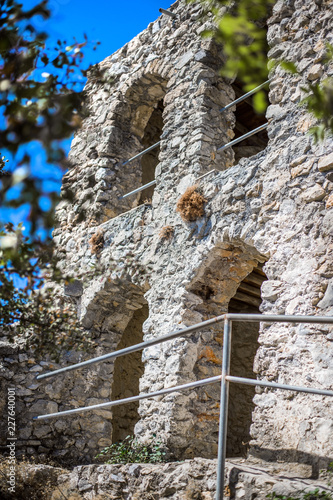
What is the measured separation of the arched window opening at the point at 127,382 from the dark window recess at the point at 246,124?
3.32 meters

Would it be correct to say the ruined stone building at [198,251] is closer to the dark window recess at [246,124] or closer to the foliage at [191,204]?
the foliage at [191,204]

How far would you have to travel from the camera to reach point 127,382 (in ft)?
26.9

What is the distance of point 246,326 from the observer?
7828mm

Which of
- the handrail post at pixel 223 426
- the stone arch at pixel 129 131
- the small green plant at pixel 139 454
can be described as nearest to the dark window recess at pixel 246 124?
the stone arch at pixel 129 131

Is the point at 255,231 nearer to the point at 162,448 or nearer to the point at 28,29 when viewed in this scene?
the point at 162,448

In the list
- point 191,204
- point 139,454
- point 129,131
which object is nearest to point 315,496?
point 139,454

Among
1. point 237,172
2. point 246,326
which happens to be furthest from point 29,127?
point 246,326

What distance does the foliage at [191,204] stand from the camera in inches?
214

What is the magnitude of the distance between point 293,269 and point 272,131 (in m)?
1.41

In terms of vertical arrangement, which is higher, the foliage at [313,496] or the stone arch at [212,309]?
the stone arch at [212,309]

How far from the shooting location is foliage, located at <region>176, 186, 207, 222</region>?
5.43m

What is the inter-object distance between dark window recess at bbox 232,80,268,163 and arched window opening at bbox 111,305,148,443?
10.9 feet

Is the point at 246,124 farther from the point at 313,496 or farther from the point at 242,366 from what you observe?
the point at 313,496

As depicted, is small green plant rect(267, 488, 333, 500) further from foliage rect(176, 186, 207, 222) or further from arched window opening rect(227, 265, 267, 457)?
arched window opening rect(227, 265, 267, 457)
